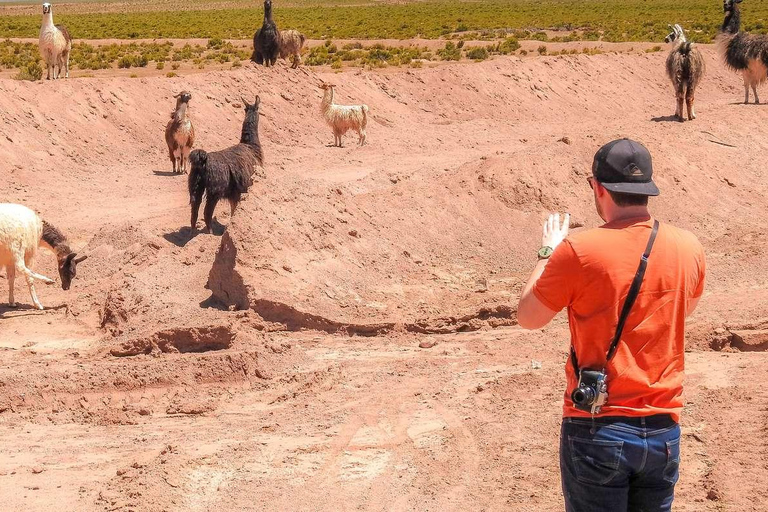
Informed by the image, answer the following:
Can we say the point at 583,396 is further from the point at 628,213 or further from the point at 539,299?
the point at 628,213

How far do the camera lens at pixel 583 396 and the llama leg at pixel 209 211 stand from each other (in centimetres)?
1067

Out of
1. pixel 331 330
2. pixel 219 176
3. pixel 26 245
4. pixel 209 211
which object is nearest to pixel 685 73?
pixel 219 176

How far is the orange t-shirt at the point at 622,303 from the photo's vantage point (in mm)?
4184

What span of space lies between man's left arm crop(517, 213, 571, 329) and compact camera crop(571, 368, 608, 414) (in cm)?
32

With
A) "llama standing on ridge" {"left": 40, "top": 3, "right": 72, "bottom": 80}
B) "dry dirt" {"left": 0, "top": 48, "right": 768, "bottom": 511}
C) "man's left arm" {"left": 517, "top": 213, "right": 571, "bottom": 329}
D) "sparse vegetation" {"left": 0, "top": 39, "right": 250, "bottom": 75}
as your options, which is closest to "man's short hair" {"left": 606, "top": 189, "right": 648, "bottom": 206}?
"man's left arm" {"left": 517, "top": 213, "right": 571, "bottom": 329}

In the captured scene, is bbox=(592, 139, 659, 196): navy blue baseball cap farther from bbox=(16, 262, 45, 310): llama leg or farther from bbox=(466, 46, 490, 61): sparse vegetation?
bbox=(466, 46, 490, 61): sparse vegetation

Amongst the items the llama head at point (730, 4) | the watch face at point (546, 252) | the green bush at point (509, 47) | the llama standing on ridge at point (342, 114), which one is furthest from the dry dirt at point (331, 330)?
the green bush at point (509, 47)

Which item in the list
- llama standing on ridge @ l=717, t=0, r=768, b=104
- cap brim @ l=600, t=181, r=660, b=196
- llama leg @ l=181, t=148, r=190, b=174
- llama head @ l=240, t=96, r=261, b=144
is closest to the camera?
cap brim @ l=600, t=181, r=660, b=196

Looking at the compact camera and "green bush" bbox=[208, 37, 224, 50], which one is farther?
"green bush" bbox=[208, 37, 224, 50]

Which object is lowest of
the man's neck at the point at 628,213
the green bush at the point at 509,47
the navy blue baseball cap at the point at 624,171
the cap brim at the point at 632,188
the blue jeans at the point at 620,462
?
the green bush at the point at 509,47

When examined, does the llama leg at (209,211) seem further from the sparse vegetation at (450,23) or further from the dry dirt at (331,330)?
the sparse vegetation at (450,23)

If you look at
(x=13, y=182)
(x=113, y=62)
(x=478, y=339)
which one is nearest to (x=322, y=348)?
(x=478, y=339)

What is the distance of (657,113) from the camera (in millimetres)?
26672

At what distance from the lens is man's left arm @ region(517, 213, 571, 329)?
432 centimetres
